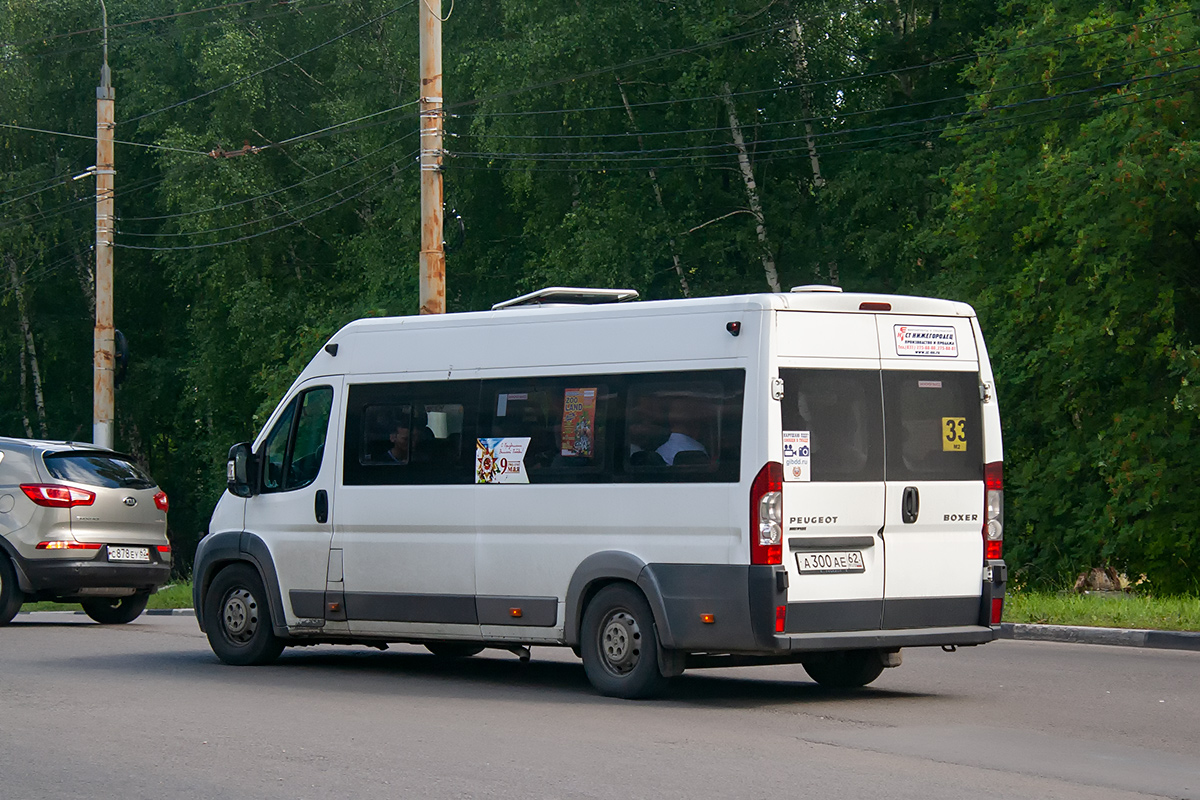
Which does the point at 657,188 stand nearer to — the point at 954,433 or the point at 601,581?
the point at 954,433

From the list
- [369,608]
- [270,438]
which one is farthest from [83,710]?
[270,438]

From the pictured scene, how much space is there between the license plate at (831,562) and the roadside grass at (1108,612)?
544 cm

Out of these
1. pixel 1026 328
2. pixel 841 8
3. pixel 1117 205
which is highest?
pixel 841 8

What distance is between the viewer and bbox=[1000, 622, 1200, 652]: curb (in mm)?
14445

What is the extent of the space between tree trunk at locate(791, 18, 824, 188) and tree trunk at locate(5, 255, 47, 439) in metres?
26.8

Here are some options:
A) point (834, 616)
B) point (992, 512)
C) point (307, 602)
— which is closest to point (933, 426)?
point (992, 512)

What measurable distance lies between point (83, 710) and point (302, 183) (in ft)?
110

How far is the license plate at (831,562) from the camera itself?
1030 cm

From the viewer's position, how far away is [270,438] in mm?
13445

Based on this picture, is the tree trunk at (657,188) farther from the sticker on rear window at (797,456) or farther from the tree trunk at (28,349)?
the sticker on rear window at (797,456)

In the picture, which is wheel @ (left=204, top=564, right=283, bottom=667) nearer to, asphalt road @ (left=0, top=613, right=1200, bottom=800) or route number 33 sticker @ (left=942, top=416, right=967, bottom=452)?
asphalt road @ (left=0, top=613, right=1200, bottom=800)

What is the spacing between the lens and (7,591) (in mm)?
17141

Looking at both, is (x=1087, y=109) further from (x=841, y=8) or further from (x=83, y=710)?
(x=83, y=710)

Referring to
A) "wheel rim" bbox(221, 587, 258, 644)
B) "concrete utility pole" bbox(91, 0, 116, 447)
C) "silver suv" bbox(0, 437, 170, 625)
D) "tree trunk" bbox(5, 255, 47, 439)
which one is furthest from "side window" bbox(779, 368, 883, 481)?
"tree trunk" bbox(5, 255, 47, 439)
